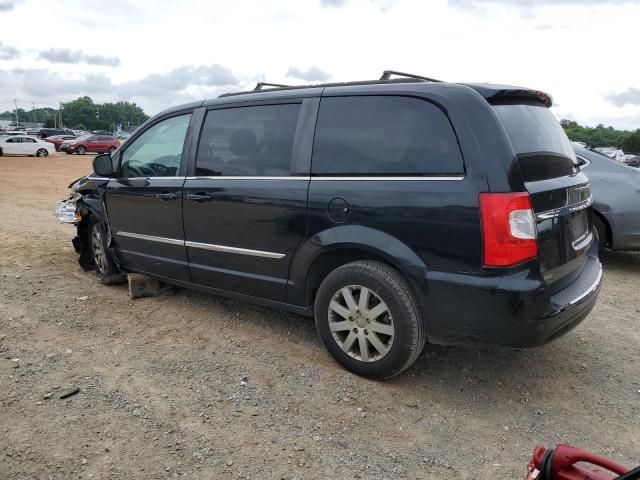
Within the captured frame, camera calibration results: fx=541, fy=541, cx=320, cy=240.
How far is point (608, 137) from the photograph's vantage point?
218ft

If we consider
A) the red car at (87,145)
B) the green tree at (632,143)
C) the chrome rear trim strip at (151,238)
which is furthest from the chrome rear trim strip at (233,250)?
the green tree at (632,143)

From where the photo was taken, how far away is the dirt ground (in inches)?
106

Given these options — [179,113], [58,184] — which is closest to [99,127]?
[58,184]

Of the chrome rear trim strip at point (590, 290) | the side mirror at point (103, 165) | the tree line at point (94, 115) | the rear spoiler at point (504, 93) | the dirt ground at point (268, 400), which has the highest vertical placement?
the tree line at point (94, 115)

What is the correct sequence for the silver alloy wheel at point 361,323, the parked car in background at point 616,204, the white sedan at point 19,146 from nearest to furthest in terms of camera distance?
1. the silver alloy wheel at point 361,323
2. the parked car in background at point 616,204
3. the white sedan at point 19,146

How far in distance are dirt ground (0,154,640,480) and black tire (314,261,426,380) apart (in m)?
0.15

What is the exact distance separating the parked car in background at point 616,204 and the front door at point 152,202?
4437 millimetres

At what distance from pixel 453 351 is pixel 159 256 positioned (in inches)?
98.9

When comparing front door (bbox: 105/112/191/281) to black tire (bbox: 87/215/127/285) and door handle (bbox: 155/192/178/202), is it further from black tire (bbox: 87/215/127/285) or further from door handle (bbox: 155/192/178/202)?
black tire (bbox: 87/215/127/285)

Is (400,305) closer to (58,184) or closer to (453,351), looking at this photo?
(453,351)

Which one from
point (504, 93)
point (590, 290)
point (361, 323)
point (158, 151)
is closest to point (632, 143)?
point (590, 290)

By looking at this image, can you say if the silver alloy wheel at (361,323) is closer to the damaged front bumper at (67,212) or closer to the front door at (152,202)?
the front door at (152,202)

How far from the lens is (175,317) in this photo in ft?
14.9

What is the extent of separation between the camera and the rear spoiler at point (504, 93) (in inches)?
122
